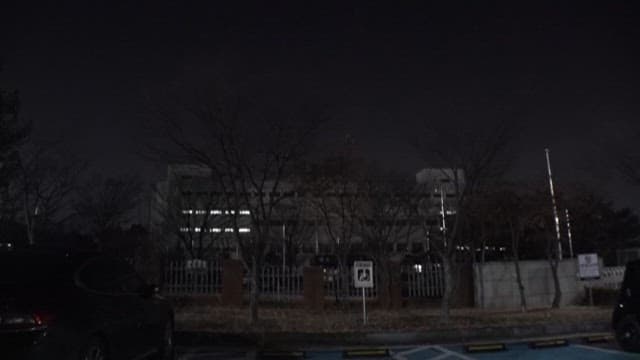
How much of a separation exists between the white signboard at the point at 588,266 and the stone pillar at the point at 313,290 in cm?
801

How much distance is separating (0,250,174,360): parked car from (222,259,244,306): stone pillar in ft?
40.7

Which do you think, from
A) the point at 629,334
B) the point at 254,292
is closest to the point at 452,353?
the point at 629,334

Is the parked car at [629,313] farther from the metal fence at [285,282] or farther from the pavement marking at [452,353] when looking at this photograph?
the metal fence at [285,282]

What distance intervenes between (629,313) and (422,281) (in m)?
11.2

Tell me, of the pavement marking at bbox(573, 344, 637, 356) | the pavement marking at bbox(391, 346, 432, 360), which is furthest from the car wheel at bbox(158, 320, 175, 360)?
the pavement marking at bbox(573, 344, 637, 356)

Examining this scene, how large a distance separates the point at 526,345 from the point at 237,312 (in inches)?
358

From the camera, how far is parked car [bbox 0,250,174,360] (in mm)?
Result: 5973

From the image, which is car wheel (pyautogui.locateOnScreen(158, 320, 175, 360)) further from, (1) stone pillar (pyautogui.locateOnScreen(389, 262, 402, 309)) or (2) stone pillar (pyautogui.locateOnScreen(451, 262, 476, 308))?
(2) stone pillar (pyautogui.locateOnScreen(451, 262, 476, 308))

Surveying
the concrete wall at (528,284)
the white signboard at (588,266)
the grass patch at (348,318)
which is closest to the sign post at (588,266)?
the white signboard at (588,266)

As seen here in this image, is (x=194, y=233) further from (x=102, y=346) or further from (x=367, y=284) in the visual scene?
(x=102, y=346)

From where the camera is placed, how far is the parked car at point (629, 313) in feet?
35.4

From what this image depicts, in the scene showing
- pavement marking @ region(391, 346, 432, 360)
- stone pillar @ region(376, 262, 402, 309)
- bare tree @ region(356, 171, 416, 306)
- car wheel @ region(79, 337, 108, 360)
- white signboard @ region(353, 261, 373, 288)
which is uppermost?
bare tree @ region(356, 171, 416, 306)

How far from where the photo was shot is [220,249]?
1988 inches

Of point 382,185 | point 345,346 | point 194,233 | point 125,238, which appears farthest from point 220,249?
point 345,346
